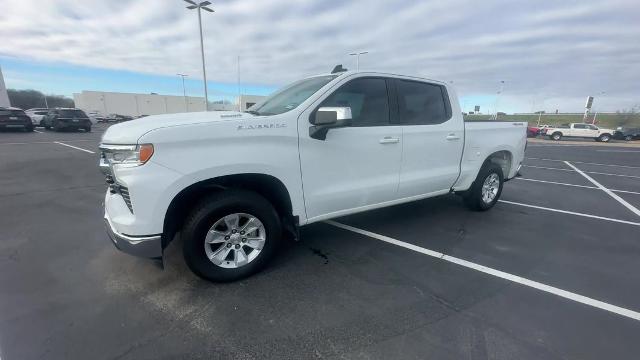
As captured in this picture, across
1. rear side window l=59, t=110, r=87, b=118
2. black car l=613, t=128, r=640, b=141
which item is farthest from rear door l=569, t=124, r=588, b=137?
rear side window l=59, t=110, r=87, b=118

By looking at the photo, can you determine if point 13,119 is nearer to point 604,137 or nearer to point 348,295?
point 348,295

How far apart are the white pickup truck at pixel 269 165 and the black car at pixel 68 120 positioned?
24.0 meters

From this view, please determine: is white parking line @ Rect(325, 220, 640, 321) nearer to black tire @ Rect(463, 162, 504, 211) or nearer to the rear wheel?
black tire @ Rect(463, 162, 504, 211)

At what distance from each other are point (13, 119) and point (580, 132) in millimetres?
49089

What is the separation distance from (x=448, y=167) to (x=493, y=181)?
149 centimetres

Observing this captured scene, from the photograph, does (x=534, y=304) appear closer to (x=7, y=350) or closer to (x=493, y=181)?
(x=493, y=181)

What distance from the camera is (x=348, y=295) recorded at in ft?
9.64

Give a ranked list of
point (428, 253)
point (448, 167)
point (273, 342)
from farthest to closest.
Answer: point (448, 167) < point (428, 253) < point (273, 342)

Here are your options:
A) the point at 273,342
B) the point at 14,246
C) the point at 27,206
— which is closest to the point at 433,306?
the point at 273,342

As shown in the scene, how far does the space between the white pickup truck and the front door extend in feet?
0.04

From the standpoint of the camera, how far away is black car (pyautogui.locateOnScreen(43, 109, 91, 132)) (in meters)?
21.3

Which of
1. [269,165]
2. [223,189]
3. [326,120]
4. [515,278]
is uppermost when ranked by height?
[326,120]

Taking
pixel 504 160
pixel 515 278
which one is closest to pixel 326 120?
pixel 515 278

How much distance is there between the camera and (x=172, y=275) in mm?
3219
